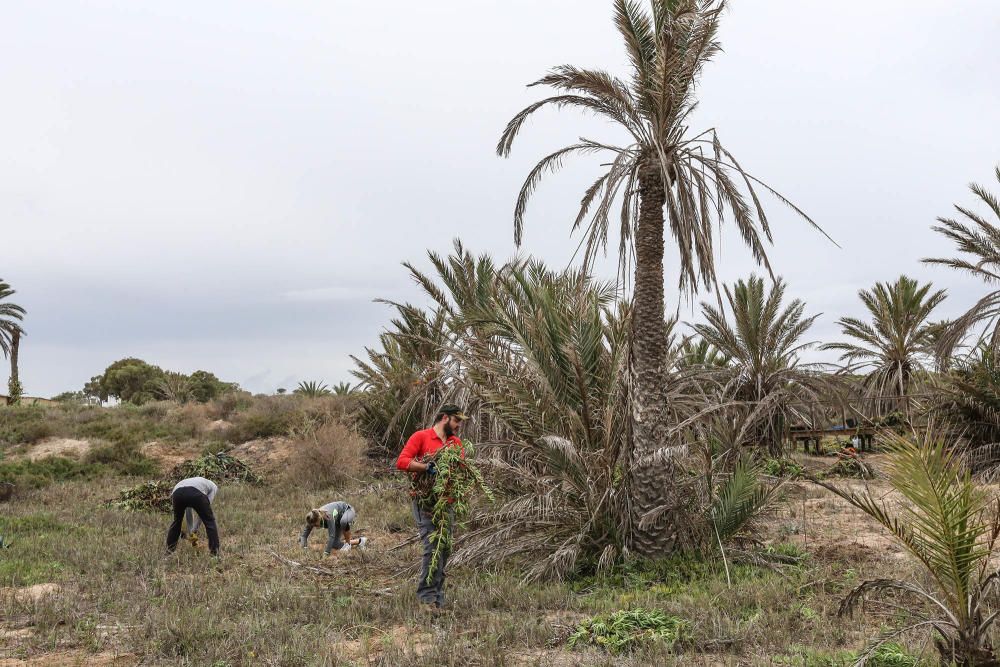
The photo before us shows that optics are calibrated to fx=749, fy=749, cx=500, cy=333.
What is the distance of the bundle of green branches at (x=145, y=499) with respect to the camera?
14.2 metres

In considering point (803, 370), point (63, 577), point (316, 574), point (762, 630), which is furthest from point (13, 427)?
point (762, 630)

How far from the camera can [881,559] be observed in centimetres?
834

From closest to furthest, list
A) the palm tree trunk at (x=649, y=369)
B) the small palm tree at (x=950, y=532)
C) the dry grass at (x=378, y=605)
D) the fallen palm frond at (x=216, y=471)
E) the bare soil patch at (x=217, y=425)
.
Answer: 1. the small palm tree at (x=950, y=532)
2. the dry grass at (x=378, y=605)
3. the palm tree trunk at (x=649, y=369)
4. the fallen palm frond at (x=216, y=471)
5. the bare soil patch at (x=217, y=425)

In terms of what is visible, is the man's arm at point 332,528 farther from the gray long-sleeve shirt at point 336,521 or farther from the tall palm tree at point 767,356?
the tall palm tree at point 767,356

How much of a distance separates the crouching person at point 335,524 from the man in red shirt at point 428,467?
3.27 meters

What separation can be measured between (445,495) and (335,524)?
3.68 meters

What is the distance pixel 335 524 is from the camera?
1002 centimetres

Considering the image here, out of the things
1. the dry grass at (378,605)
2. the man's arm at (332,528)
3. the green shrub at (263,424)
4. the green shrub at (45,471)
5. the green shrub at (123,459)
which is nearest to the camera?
the dry grass at (378,605)

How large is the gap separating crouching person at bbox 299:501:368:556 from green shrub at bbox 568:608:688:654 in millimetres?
4865

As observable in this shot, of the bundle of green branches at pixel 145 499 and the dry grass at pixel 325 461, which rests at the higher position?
the dry grass at pixel 325 461

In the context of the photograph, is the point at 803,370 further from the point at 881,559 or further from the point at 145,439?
the point at 145,439

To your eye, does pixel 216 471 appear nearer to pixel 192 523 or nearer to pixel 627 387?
pixel 192 523

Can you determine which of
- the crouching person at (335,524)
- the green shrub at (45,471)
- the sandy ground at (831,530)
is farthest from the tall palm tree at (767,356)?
the green shrub at (45,471)

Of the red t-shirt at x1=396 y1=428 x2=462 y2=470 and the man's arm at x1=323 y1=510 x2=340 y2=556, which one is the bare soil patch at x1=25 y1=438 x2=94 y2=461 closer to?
the man's arm at x1=323 y1=510 x2=340 y2=556
